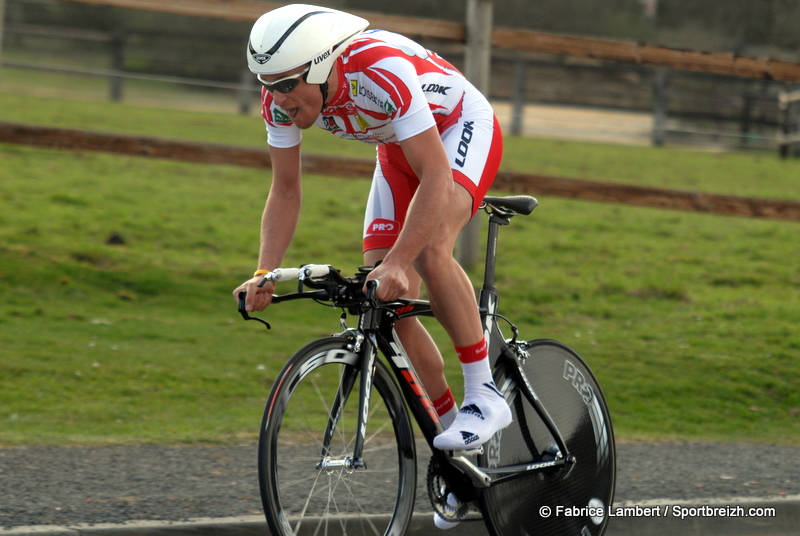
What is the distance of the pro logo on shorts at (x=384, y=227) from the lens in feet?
11.9

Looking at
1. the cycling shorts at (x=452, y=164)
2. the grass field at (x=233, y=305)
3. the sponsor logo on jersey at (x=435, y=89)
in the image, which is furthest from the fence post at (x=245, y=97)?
the sponsor logo on jersey at (x=435, y=89)

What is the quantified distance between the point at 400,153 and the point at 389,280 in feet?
2.75

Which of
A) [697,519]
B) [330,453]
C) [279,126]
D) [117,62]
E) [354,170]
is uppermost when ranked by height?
[279,126]

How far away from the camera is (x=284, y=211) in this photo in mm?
3561

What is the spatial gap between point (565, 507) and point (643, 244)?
285 inches

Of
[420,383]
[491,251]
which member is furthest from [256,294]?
[491,251]

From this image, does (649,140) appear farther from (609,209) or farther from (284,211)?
(284,211)

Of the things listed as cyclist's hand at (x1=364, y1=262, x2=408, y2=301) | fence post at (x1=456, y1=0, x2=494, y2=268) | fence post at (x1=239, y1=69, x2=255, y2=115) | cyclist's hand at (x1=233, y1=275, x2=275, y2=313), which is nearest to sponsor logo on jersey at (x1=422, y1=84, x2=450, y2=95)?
cyclist's hand at (x1=364, y1=262, x2=408, y2=301)

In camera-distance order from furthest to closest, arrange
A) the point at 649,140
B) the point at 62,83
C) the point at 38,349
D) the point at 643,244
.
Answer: the point at 62,83
the point at 649,140
the point at 643,244
the point at 38,349

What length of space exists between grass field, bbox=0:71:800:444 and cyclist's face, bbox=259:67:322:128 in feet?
7.01

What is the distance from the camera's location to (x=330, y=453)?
10.2ft

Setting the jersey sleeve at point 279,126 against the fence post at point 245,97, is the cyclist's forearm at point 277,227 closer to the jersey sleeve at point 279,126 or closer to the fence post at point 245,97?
the jersey sleeve at point 279,126

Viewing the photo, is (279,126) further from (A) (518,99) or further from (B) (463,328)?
(A) (518,99)

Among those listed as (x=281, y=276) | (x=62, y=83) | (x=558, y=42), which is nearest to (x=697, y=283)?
(x=558, y=42)
